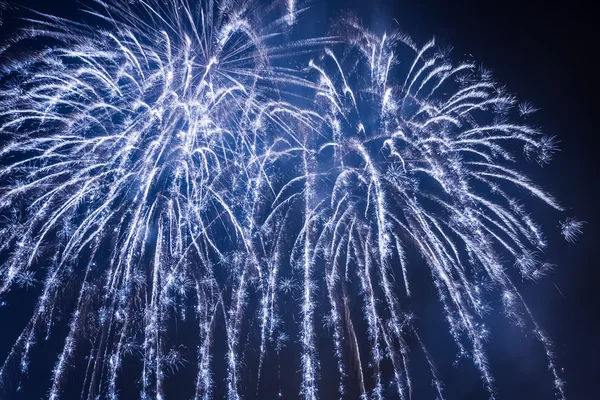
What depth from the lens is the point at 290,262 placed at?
27.9 feet

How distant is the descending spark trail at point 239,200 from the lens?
310 inches

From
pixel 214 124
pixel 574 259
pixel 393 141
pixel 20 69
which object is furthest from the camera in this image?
pixel 574 259

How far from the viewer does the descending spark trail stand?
25.8 ft

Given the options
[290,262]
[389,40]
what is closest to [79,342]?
[290,262]

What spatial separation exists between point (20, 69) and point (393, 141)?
836 cm

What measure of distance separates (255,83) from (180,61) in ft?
5.62

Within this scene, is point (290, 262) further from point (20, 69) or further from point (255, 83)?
point (20, 69)

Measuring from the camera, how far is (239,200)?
8.15 metres

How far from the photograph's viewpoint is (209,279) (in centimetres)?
816

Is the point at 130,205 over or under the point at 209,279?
over

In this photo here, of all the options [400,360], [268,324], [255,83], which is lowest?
[400,360]

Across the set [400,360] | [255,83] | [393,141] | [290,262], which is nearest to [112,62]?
[255,83]

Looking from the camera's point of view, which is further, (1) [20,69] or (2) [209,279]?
(2) [209,279]

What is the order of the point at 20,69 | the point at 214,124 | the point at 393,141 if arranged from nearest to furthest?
1. the point at 20,69
2. the point at 214,124
3. the point at 393,141
